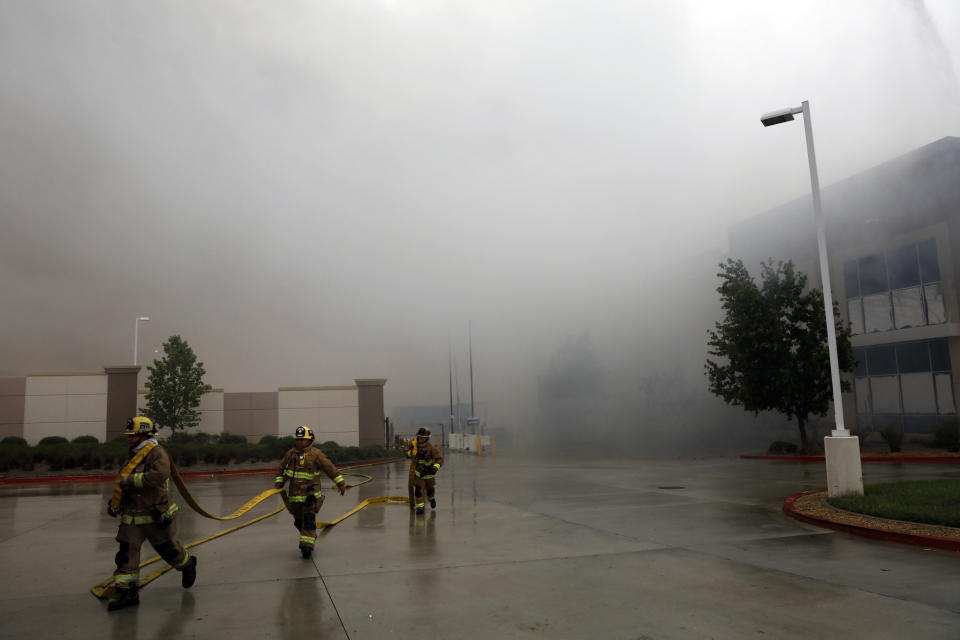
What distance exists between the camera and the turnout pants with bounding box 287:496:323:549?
7.66 meters

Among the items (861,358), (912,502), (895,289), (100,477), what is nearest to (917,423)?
(861,358)

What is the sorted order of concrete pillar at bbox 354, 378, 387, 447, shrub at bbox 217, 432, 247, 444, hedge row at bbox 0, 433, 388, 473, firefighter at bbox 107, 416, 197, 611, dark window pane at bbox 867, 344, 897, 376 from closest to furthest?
firefighter at bbox 107, 416, 197, 611 < hedge row at bbox 0, 433, 388, 473 < dark window pane at bbox 867, 344, 897, 376 < shrub at bbox 217, 432, 247, 444 < concrete pillar at bbox 354, 378, 387, 447

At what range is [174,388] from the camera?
95.5ft

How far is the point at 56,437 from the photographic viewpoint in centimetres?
2723

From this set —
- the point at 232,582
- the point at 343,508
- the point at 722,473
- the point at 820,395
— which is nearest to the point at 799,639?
the point at 232,582

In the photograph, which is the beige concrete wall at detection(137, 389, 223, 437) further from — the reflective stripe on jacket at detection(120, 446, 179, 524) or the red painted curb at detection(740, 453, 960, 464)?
the reflective stripe on jacket at detection(120, 446, 179, 524)

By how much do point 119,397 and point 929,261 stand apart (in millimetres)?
36874

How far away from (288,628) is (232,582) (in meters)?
1.94

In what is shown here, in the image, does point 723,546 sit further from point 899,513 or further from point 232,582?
point 232,582

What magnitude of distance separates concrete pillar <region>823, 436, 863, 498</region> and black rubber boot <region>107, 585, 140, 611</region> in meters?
10.7

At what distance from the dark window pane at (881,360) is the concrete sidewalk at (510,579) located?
865 inches

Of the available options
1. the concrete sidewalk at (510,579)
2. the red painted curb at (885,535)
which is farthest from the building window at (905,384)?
the red painted curb at (885,535)

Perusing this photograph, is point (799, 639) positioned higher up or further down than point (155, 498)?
further down

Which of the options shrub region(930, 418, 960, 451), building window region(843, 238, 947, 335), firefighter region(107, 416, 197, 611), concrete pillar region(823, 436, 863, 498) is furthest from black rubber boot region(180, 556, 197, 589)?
building window region(843, 238, 947, 335)
